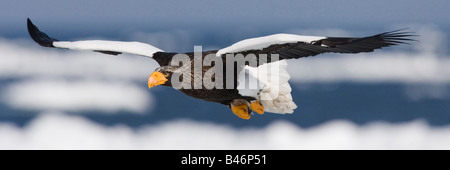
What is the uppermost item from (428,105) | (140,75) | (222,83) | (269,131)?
(140,75)

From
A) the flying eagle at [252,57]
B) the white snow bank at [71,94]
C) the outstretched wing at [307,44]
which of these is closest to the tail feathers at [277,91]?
the flying eagle at [252,57]

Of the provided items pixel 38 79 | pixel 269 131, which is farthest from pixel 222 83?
pixel 38 79

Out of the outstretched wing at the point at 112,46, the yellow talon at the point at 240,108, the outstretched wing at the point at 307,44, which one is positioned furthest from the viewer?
the outstretched wing at the point at 112,46

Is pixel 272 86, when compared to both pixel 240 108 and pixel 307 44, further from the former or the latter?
pixel 307 44

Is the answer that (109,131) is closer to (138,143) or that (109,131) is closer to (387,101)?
(138,143)

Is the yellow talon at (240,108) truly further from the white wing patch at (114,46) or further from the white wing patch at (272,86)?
the white wing patch at (114,46)

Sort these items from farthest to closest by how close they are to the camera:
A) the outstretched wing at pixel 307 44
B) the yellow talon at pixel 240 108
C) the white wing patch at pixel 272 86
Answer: the yellow talon at pixel 240 108
the white wing patch at pixel 272 86
the outstretched wing at pixel 307 44

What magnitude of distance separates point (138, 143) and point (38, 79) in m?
13.4

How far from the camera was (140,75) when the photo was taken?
52.1m

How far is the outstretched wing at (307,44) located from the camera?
564cm

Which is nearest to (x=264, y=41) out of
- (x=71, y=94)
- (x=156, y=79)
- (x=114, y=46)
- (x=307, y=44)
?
(x=307, y=44)

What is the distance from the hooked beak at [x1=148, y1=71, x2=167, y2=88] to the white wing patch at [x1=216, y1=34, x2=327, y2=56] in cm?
63

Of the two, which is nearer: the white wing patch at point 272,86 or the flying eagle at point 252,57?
the flying eagle at point 252,57

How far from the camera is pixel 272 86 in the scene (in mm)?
7207
